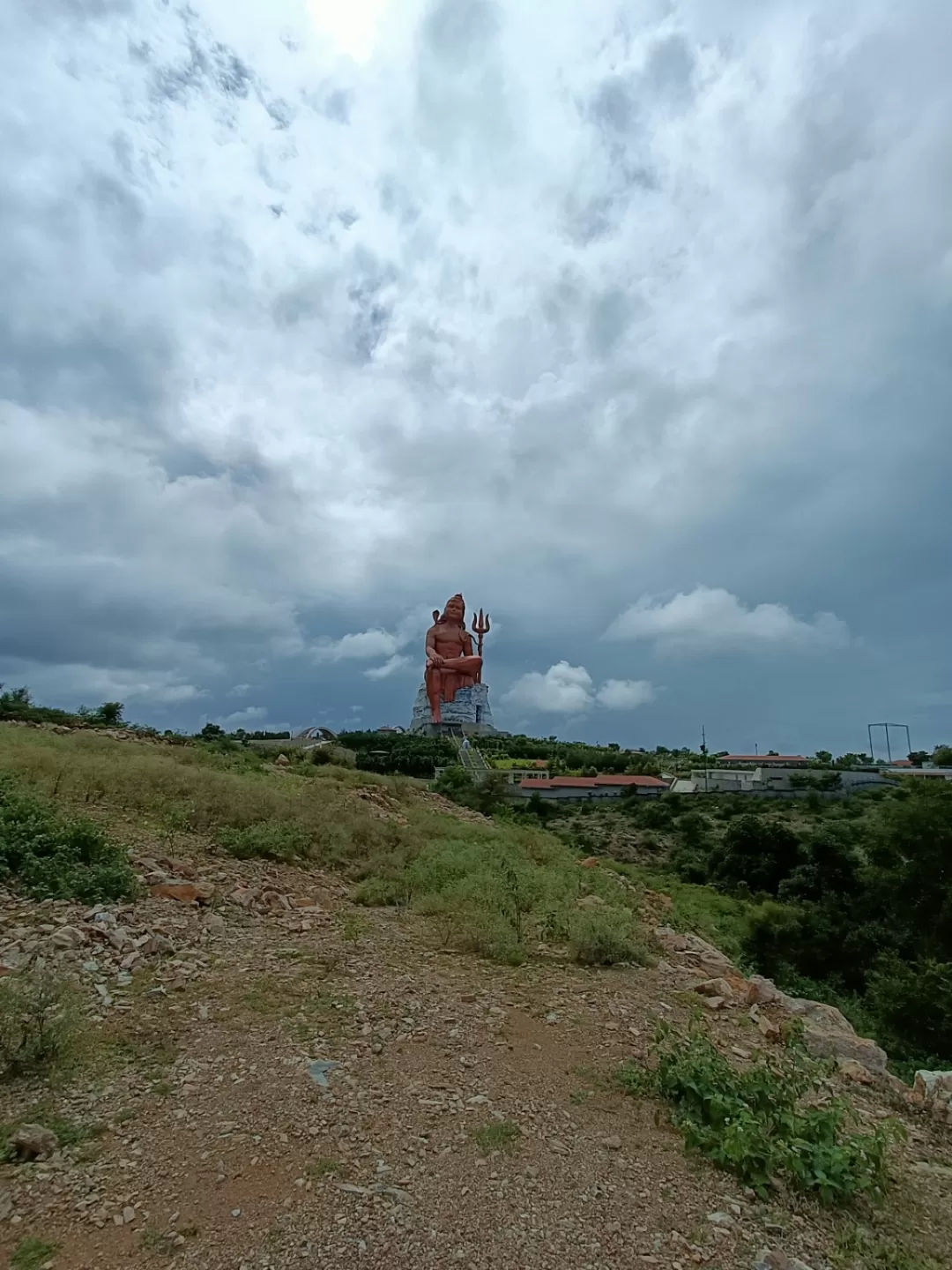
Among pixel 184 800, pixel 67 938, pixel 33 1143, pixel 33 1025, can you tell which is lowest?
pixel 33 1143

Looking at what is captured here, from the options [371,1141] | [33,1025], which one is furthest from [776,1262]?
[33,1025]

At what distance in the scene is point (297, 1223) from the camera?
288cm

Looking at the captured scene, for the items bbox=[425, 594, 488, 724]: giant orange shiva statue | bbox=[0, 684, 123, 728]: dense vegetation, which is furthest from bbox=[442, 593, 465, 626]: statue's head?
bbox=[0, 684, 123, 728]: dense vegetation

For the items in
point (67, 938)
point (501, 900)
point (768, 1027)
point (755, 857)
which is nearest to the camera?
point (67, 938)

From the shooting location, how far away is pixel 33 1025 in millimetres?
3975

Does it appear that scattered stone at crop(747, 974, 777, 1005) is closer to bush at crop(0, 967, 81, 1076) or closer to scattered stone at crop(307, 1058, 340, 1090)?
scattered stone at crop(307, 1058, 340, 1090)

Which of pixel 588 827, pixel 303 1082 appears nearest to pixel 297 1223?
pixel 303 1082

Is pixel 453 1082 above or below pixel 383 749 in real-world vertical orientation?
below

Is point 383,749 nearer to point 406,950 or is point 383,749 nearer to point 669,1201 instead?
point 406,950

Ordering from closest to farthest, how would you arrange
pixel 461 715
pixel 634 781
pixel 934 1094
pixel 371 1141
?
pixel 371 1141 → pixel 934 1094 → pixel 634 781 → pixel 461 715

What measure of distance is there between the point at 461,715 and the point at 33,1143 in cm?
4335

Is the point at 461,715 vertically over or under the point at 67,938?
over

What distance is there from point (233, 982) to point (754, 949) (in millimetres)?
11163

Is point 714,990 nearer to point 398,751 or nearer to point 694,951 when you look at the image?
point 694,951
